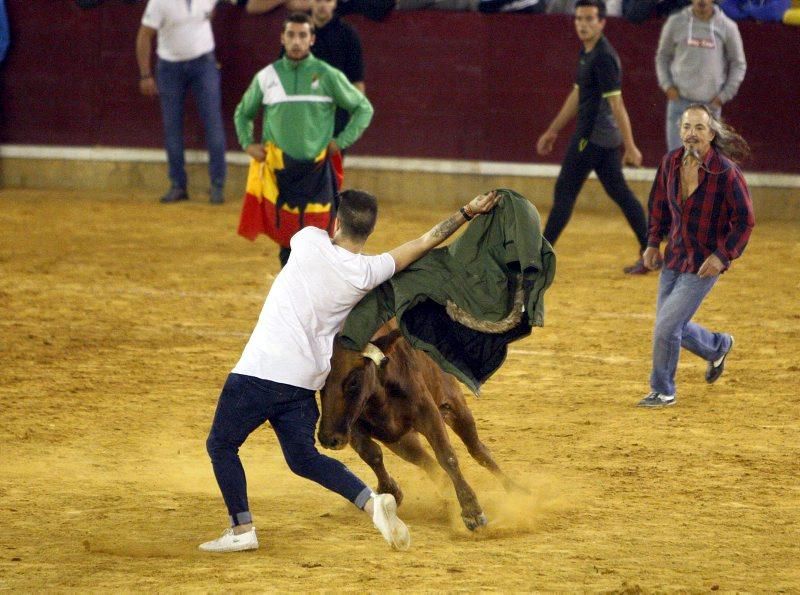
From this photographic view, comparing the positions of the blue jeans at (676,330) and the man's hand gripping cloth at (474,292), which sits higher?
the man's hand gripping cloth at (474,292)

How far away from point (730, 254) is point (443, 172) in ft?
27.8

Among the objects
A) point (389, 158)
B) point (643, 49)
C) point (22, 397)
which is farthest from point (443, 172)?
point (22, 397)

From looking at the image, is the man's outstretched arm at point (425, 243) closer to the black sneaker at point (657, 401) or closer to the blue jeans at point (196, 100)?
the black sneaker at point (657, 401)

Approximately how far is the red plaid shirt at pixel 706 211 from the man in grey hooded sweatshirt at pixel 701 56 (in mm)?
5862

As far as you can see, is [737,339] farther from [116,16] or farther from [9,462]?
[116,16]

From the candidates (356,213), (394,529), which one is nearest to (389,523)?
(394,529)

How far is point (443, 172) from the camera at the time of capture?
16.1m

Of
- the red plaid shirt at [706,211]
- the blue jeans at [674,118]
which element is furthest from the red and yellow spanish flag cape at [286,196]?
the blue jeans at [674,118]

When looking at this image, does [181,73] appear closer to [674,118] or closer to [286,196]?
[674,118]

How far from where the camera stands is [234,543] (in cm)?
568

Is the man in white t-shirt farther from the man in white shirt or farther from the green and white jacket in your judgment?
the man in white shirt

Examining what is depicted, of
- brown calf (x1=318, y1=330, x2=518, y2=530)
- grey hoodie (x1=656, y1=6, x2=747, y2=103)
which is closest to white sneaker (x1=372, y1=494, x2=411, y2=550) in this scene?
brown calf (x1=318, y1=330, x2=518, y2=530)

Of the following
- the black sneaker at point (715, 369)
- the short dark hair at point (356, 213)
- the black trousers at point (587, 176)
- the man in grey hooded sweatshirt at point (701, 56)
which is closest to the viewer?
the short dark hair at point (356, 213)

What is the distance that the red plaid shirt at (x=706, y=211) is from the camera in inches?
304
